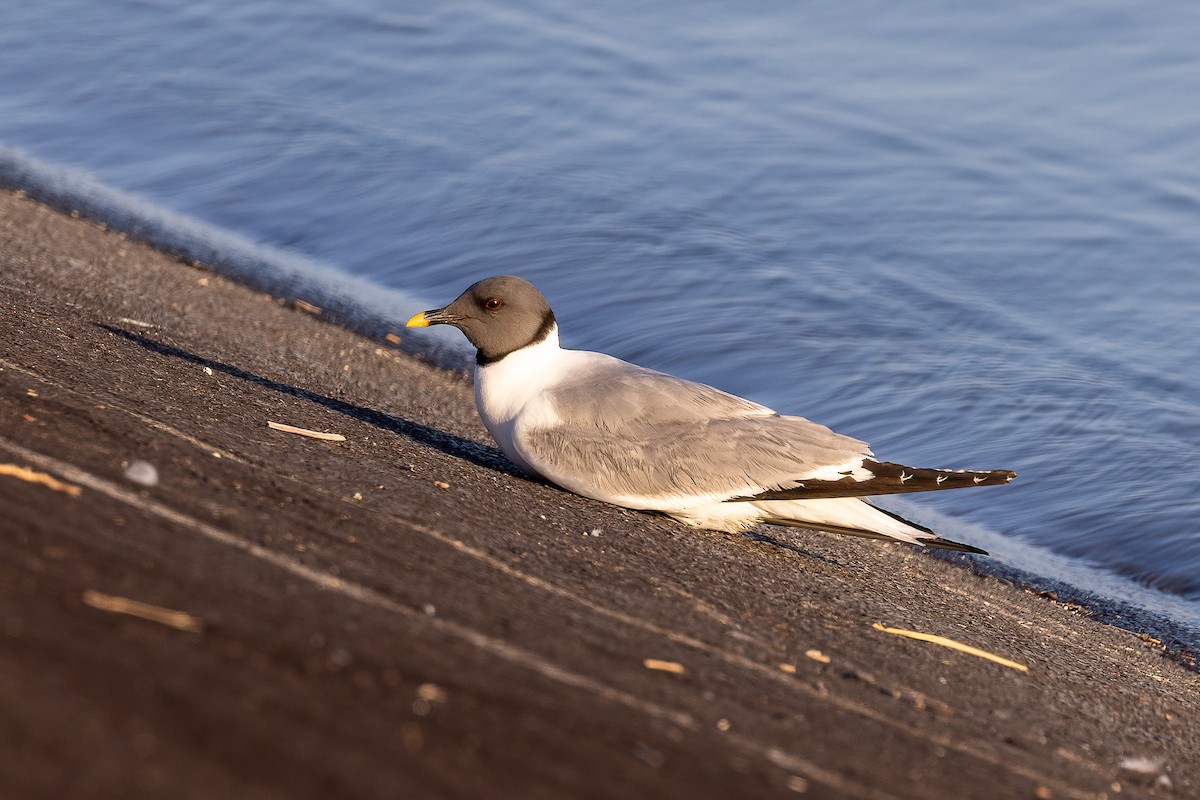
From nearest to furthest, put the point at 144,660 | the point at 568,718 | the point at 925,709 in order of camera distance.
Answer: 1. the point at 144,660
2. the point at 568,718
3. the point at 925,709

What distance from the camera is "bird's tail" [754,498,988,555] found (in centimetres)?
689

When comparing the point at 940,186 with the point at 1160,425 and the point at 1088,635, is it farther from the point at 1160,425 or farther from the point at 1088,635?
the point at 1088,635

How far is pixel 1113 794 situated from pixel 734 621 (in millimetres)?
1433

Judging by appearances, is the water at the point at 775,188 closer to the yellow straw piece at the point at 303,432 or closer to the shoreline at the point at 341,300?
the shoreline at the point at 341,300

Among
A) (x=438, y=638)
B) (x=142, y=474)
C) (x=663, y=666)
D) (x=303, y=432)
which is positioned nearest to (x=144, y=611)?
(x=438, y=638)

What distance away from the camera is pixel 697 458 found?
265 inches

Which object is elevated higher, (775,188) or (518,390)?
(775,188)

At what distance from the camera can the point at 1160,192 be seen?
15.4 m

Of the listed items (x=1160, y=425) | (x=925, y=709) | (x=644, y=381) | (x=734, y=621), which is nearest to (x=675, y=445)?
(x=644, y=381)

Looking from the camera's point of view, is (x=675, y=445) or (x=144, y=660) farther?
(x=675, y=445)

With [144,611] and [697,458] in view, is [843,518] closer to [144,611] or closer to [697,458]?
[697,458]

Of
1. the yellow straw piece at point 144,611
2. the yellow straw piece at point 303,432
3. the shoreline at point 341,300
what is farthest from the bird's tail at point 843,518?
the yellow straw piece at point 144,611

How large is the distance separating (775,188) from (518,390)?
8.77 meters

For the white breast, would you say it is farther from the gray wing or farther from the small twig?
the small twig
